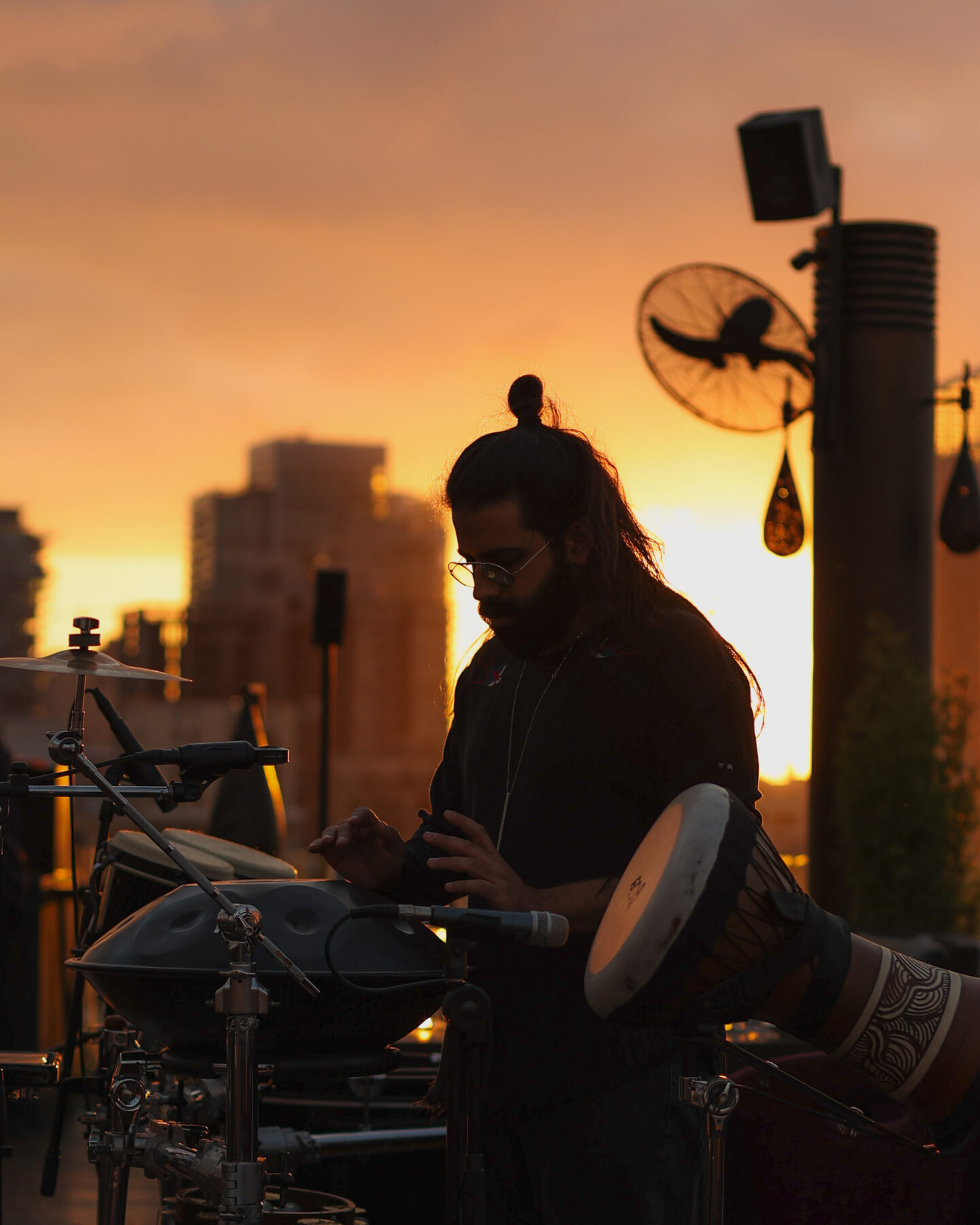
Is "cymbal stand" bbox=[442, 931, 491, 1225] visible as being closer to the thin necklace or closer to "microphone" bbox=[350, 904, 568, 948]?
"microphone" bbox=[350, 904, 568, 948]

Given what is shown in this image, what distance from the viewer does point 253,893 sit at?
199 cm

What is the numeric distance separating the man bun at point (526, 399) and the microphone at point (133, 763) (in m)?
0.68

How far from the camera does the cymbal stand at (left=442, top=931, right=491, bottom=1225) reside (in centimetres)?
169

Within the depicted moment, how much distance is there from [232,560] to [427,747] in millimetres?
17892

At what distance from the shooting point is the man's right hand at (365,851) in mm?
1999

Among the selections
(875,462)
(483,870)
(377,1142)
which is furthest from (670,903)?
(875,462)

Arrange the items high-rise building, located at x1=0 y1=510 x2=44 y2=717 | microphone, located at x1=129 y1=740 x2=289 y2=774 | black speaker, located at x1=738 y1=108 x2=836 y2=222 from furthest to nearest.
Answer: high-rise building, located at x1=0 y1=510 x2=44 y2=717 < black speaker, located at x1=738 y1=108 x2=836 y2=222 < microphone, located at x1=129 y1=740 x2=289 y2=774

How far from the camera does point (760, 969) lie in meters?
1.75

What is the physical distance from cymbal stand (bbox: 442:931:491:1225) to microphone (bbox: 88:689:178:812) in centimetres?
55

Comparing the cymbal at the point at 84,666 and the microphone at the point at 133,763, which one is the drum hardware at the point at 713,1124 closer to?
the microphone at the point at 133,763

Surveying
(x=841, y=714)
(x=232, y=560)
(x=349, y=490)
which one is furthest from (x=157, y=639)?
(x=841, y=714)

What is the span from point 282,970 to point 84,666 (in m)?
0.74

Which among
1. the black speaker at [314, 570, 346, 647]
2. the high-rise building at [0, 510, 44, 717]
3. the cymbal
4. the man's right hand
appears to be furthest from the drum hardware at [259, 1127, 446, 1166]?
the high-rise building at [0, 510, 44, 717]

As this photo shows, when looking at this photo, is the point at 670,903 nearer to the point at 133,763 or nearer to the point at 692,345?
the point at 133,763
